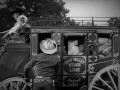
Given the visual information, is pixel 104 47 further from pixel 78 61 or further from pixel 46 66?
pixel 46 66

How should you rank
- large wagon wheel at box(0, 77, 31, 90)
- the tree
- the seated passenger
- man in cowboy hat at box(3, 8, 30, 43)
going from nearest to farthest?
1. large wagon wheel at box(0, 77, 31, 90)
2. the seated passenger
3. man in cowboy hat at box(3, 8, 30, 43)
4. the tree

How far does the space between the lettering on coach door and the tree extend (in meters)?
14.3

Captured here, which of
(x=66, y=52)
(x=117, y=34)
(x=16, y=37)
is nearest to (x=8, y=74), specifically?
(x=16, y=37)

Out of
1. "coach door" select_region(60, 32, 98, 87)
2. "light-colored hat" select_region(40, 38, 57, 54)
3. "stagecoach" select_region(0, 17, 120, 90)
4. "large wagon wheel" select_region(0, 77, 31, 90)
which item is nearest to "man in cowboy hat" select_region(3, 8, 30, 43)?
"stagecoach" select_region(0, 17, 120, 90)

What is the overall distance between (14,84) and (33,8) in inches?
665

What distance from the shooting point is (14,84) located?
17.5 feet

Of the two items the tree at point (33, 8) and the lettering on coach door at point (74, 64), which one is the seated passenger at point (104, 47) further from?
the tree at point (33, 8)

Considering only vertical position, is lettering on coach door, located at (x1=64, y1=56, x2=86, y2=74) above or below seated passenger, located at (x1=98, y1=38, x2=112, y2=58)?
below

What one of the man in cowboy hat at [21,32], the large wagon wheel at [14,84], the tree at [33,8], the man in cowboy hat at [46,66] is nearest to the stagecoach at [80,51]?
the large wagon wheel at [14,84]

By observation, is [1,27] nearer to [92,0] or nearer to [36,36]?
[92,0]

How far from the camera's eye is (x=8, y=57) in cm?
608

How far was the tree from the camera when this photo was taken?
20.0 meters

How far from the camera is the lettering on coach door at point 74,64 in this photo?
5496mm

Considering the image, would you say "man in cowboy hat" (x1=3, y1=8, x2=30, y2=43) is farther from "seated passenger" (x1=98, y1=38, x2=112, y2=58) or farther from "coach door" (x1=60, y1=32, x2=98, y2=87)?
"seated passenger" (x1=98, y1=38, x2=112, y2=58)
